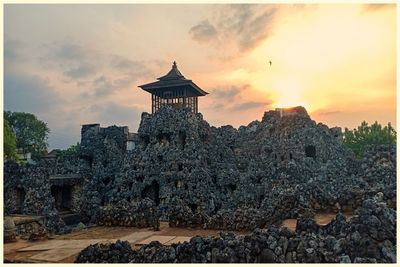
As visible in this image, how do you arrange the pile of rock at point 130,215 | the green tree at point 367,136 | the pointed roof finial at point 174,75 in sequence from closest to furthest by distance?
the pile of rock at point 130,215 < the pointed roof finial at point 174,75 < the green tree at point 367,136

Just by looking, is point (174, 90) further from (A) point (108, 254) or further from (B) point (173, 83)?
(A) point (108, 254)

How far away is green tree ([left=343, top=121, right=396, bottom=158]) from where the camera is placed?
39.3 metres

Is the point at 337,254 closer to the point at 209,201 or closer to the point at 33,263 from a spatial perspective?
the point at 33,263

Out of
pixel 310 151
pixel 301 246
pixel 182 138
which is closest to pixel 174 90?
pixel 182 138

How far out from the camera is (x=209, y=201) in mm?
23234

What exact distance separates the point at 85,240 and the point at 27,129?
42323 mm

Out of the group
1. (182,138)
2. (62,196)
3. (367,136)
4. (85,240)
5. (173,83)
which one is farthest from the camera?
(367,136)

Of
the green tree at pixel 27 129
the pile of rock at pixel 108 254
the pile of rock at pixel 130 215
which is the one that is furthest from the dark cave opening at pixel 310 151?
the green tree at pixel 27 129

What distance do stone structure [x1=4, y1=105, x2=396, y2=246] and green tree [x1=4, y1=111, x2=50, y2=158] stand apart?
942 inches

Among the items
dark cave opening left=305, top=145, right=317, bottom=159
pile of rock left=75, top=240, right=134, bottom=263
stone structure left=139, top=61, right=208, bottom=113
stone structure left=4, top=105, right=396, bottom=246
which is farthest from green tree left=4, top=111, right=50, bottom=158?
pile of rock left=75, top=240, right=134, bottom=263

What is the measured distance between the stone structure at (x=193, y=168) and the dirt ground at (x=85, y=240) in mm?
4768

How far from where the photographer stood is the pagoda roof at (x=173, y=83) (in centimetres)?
3475

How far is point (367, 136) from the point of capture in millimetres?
40656

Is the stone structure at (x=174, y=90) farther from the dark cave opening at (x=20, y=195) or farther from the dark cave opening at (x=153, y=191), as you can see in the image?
the dark cave opening at (x=20, y=195)
